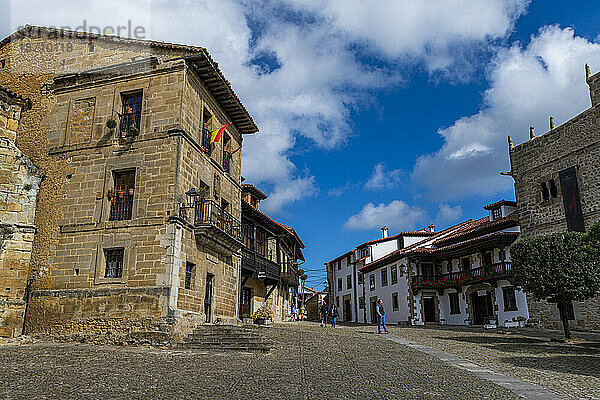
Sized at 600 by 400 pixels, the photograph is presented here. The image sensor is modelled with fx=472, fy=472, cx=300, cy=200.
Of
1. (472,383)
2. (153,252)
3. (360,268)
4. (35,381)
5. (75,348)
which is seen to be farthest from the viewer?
(360,268)

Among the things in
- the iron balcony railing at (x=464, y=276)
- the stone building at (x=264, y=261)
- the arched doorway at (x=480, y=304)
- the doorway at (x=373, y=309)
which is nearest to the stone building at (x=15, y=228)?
the stone building at (x=264, y=261)

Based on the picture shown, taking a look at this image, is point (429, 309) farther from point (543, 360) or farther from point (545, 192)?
point (543, 360)

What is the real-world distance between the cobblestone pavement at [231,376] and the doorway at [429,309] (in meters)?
23.8

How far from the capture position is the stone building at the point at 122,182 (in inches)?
602

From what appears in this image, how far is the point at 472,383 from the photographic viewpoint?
337 inches

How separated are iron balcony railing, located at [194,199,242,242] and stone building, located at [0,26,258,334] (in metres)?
0.08

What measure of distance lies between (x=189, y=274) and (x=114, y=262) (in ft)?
8.21

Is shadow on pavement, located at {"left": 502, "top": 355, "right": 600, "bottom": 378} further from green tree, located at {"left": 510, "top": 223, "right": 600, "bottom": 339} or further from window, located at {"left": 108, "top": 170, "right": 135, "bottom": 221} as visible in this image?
window, located at {"left": 108, "top": 170, "right": 135, "bottom": 221}

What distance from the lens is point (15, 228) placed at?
54.4ft

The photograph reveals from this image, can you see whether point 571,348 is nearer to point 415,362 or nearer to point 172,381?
point 415,362

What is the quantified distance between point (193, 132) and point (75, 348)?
8.22 meters

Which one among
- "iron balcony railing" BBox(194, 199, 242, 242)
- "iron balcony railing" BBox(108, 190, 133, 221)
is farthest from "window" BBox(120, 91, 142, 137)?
"iron balcony railing" BBox(194, 199, 242, 242)

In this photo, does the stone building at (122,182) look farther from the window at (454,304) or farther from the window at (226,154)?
the window at (454,304)

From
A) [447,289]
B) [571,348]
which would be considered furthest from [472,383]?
[447,289]
